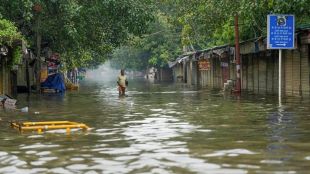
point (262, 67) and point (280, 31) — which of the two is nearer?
point (280, 31)

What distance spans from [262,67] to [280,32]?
9267mm

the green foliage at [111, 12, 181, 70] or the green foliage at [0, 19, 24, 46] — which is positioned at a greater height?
the green foliage at [111, 12, 181, 70]

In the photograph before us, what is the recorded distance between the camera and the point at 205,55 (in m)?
38.8

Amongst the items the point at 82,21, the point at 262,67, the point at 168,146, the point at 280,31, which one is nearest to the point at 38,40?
the point at 82,21

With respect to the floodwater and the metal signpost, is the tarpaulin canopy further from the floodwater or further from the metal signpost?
the floodwater

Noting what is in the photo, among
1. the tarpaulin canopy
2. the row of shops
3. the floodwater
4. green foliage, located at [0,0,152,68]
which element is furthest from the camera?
the tarpaulin canopy

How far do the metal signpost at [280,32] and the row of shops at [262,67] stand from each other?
1.25 metres

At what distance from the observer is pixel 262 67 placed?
95.3 feet

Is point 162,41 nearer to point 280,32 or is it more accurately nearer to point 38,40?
point 38,40

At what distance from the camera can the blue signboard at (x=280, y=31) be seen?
1972 centimetres

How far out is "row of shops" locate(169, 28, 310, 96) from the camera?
22672mm

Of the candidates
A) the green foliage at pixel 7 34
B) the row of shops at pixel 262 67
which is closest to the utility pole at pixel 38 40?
the green foliage at pixel 7 34

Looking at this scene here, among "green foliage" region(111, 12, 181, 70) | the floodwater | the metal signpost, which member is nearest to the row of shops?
the metal signpost

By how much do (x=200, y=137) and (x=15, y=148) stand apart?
352 centimetres
